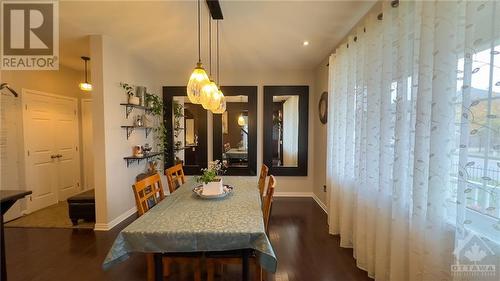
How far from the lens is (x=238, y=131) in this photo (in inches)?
192

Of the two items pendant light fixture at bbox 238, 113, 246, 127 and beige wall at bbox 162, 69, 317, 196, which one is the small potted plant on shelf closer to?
beige wall at bbox 162, 69, 317, 196

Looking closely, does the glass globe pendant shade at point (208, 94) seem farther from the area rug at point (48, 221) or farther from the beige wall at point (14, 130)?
the beige wall at point (14, 130)

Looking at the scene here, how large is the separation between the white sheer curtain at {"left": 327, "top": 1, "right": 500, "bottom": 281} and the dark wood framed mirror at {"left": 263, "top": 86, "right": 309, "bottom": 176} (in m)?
2.21

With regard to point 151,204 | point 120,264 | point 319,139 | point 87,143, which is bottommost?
point 120,264

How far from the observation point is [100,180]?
3135mm

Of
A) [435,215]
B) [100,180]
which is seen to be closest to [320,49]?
[435,215]

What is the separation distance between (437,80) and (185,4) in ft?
7.68

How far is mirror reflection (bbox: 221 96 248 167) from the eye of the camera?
484 centimetres

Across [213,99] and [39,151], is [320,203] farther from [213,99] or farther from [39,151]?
[39,151]

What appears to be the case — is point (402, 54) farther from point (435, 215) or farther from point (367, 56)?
point (435, 215)

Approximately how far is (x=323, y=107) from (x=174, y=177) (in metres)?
2.78

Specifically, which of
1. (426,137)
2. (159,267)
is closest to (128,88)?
(159,267)

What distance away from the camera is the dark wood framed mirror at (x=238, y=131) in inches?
187

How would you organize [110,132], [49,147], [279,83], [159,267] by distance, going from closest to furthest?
[159,267]
[110,132]
[49,147]
[279,83]
